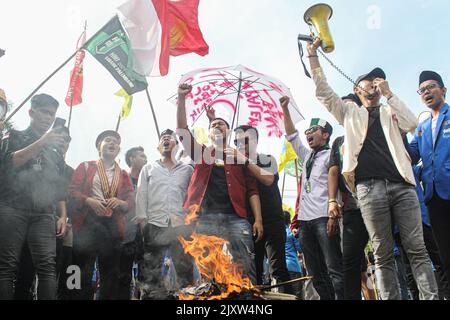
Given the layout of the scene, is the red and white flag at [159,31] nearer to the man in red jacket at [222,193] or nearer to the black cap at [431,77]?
the man in red jacket at [222,193]

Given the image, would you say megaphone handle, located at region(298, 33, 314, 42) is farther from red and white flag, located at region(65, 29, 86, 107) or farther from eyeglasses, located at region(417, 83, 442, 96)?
red and white flag, located at region(65, 29, 86, 107)

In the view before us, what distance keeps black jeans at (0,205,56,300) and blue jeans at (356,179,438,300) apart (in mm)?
3269

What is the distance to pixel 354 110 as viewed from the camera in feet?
13.8

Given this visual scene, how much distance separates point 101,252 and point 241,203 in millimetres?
1852

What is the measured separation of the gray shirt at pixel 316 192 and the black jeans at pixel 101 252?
2.42 metres

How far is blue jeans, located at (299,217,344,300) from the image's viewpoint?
4.57 meters

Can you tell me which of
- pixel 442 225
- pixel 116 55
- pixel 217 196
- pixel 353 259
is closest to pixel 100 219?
pixel 217 196

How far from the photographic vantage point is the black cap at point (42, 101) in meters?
4.61

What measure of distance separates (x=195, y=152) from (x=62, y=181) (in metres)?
1.68

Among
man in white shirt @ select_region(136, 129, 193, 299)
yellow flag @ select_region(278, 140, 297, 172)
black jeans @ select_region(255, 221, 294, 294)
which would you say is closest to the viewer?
black jeans @ select_region(255, 221, 294, 294)

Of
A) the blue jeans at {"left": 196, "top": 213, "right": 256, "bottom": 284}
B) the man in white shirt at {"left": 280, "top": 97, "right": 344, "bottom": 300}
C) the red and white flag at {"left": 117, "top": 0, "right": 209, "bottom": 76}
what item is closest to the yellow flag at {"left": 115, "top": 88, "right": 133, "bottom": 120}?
the red and white flag at {"left": 117, "top": 0, "right": 209, "bottom": 76}
